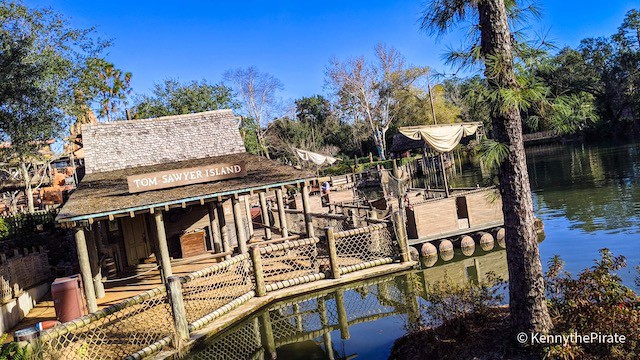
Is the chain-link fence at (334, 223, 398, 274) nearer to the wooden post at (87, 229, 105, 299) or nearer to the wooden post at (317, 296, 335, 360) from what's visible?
the wooden post at (317, 296, 335, 360)

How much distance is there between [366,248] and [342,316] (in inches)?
124

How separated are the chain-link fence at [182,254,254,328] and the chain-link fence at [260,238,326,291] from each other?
1.77 feet

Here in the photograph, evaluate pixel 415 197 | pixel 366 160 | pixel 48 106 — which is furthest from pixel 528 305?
pixel 366 160

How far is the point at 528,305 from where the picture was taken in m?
5.84

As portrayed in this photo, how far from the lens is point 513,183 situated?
19.6 ft

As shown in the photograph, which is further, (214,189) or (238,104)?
(238,104)

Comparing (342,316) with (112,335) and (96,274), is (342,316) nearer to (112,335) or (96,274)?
(112,335)

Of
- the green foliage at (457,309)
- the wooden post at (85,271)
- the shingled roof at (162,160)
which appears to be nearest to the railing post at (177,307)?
the wooden post at (85,271)

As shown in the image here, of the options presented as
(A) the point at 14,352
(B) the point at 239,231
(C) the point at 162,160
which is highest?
(C) the point at 162,160

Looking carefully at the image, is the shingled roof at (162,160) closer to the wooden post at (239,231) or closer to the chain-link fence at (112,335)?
the wooden post at (239,231)

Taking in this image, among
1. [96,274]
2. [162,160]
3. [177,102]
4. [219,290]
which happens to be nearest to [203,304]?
[219,290]

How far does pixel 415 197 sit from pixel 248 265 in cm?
1112

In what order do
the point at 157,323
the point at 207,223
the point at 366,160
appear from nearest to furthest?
the point at 157,323, the point at 207,223, the point at 366,160

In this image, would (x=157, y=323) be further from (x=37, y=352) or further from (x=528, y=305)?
(x=528, y=305)
